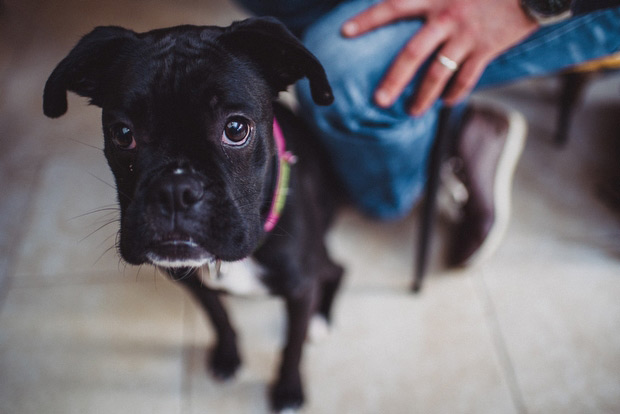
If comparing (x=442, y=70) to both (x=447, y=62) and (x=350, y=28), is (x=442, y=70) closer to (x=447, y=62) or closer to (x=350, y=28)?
(x=447, y=62)

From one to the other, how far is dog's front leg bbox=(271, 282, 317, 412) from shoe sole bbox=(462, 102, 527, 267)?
1.94ft

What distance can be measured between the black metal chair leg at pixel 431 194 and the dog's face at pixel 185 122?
17.9 inches

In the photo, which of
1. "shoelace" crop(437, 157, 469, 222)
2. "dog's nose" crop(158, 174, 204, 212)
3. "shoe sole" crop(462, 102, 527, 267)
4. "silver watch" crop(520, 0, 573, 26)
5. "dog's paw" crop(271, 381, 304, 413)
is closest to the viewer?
"dog's nose" crop(158, 174, 204, 212)

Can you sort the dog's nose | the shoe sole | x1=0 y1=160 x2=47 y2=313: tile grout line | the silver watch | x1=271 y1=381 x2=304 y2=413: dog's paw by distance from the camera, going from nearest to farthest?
1. the dog's nose
2. the silver watch
3. x1=271 y1=381 x2=304 y2=413: dog's paw
4. the shoe sole
5. x1=0 y1=160 x2=47 y2=313: tile grout line

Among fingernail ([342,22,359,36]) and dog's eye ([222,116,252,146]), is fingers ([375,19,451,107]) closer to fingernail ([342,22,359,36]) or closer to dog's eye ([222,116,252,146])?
fingernail ([342,22,359,36])

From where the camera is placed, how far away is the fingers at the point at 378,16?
3.38 feet

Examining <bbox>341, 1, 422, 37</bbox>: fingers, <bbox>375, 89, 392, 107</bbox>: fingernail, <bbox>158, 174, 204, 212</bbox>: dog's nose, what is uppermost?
<bbox>341, 1, 422, 37</bbox>: fingers

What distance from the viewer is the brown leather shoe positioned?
4.82 feet

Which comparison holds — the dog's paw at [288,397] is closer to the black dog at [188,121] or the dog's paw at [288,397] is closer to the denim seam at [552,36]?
the black dog at [188,121]

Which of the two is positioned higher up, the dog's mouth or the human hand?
the human hand

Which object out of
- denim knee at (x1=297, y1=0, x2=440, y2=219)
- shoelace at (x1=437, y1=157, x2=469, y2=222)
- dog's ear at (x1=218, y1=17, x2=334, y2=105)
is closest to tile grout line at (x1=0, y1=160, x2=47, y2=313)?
denim knee at (x1=297, y1=0, x2=440, y2=219)

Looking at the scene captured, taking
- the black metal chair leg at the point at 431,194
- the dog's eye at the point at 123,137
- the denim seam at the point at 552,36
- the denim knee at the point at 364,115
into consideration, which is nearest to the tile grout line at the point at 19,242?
the dog's eye at the point at 123,137

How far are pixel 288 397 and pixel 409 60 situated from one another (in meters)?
0.97

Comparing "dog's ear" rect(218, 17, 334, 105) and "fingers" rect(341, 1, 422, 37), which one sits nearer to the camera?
"dog's ear" rect(218, 17, 334, 105)
